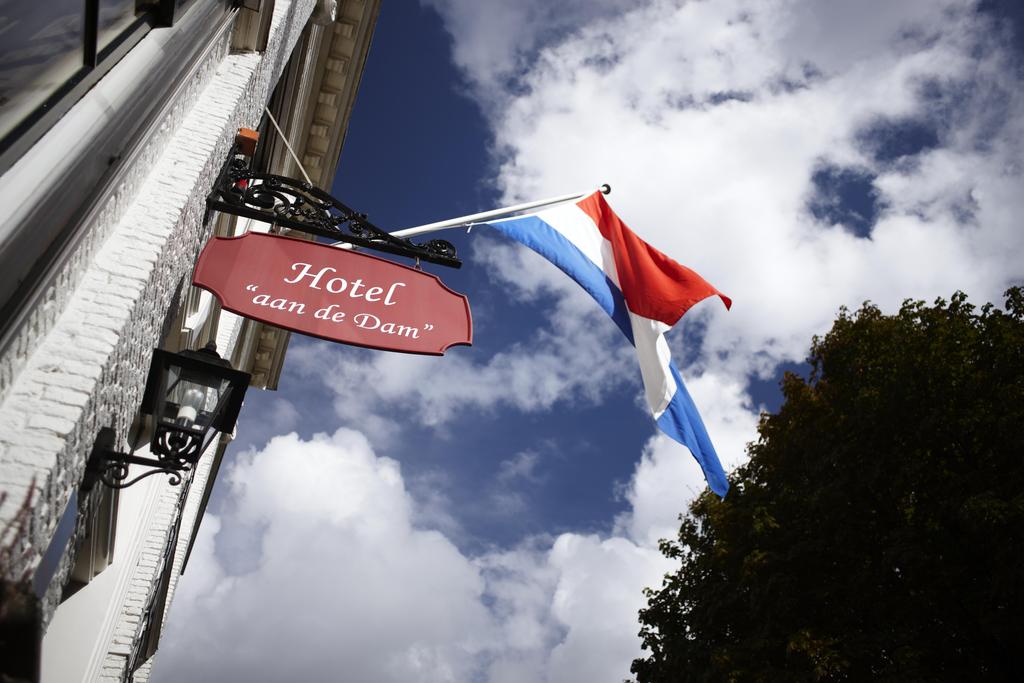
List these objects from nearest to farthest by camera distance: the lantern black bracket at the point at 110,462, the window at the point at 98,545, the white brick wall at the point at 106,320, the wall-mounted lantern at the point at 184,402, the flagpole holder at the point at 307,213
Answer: the white brick wall at the point at 106,320, the lantern black bracket at the point at 110,462, the wall-mounted lantern at the point at 184,402, the flagpole holder at the point at 307,213, the window at the point at 98,545

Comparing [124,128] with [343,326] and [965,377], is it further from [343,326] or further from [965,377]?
[965,377]

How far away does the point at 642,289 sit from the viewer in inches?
299

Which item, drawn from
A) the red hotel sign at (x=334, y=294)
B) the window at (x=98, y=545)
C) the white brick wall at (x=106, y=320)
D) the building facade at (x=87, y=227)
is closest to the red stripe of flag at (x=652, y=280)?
the red hotel sign at (x=334, y=294)

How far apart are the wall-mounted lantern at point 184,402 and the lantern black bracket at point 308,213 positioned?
107cm

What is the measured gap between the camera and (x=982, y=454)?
12438mm

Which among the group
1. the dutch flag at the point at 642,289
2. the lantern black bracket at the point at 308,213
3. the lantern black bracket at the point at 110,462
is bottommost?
the lantern black bracket at the point at 110,462

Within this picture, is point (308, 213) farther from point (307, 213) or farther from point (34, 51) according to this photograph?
point (34, 51)

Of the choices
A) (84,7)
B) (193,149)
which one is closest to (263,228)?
(193,149)

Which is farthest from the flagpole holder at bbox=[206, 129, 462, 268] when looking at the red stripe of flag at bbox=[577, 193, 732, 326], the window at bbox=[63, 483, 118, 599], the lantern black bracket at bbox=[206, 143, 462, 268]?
the red stripe of flag at bbox=[577, 193, 732, 326]

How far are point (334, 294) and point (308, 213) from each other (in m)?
1.21

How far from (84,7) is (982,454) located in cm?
1424

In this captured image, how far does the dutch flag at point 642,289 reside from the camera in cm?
735

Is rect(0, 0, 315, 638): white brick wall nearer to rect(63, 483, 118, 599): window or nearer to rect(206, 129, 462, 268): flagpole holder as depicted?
rect(206, 129, 462, 268): flagpole holder

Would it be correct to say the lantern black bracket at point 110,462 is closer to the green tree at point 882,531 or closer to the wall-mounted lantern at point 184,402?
the wall-mounted lantern at point 184,402
